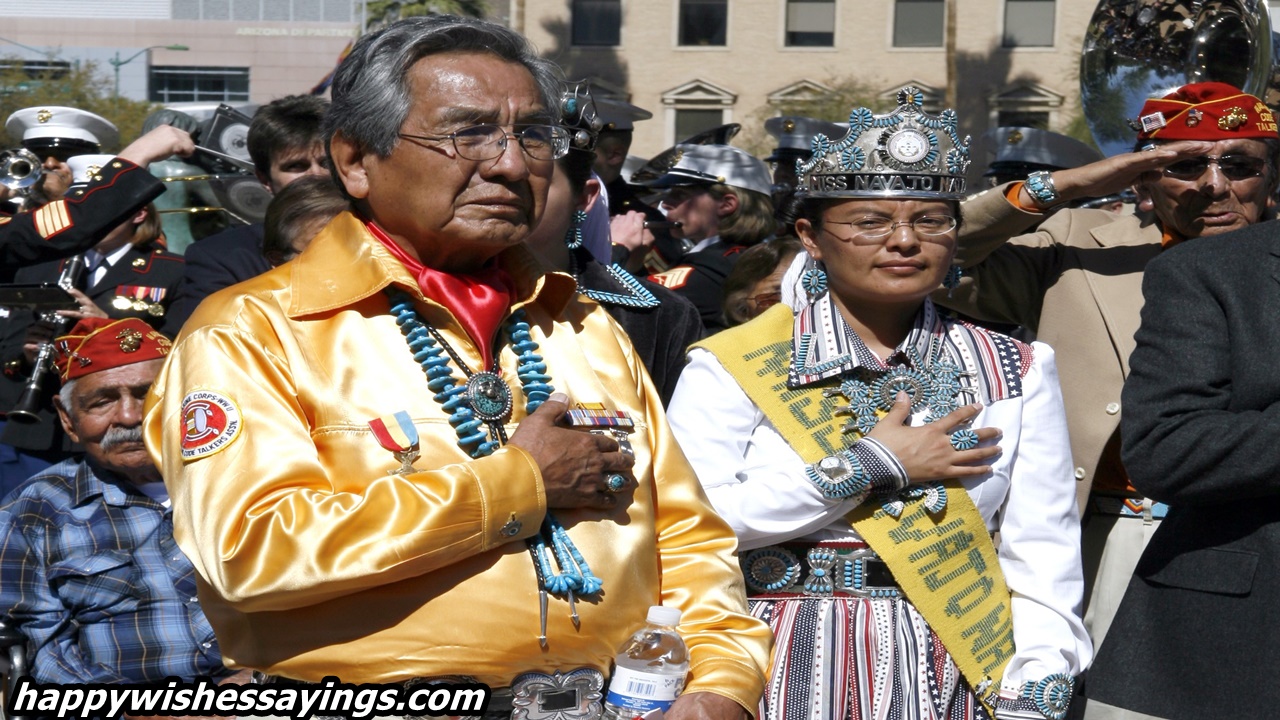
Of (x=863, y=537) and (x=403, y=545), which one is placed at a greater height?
(x=403, y=545)

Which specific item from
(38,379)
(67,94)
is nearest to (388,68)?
(38,379)

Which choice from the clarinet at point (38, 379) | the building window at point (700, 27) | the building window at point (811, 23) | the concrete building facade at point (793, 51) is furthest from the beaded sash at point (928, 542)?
the building window at point (700, 27)

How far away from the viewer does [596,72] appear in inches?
1587

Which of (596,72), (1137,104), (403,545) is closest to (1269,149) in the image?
(1137,104)

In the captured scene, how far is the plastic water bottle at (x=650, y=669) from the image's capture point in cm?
264

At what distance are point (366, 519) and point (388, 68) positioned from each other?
33.4 inches

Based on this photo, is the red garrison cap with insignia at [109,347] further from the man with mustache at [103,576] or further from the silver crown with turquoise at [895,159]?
the silver crown with turquoise at [895,159]

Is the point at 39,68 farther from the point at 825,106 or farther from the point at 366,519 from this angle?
the point at 366,519

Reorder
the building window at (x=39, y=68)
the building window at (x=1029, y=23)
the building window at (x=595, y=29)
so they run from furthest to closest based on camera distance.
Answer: the building window at (x=595, y=29)
the building window at (x=1029, y=23)
the building window at (x=39, y=68)

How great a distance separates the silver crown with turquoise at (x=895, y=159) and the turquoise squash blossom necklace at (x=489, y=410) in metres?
1.16

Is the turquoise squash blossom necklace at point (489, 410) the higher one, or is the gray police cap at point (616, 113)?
the gray police cap at point (616, 113)

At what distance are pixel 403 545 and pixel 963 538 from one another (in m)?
1.54

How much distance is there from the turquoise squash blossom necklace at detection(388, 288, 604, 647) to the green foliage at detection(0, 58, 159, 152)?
28.1 meters

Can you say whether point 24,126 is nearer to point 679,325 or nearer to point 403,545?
point 679,325
